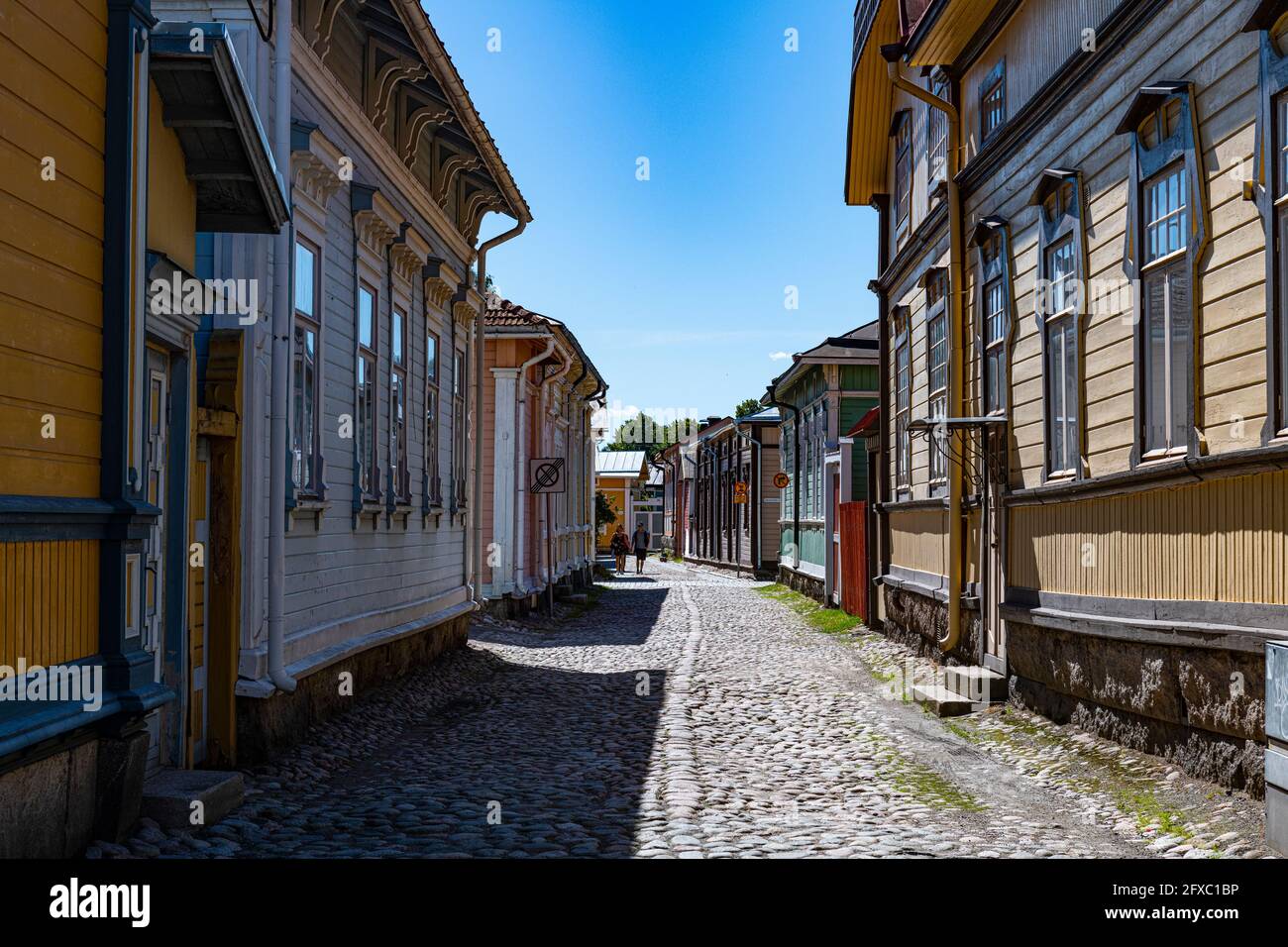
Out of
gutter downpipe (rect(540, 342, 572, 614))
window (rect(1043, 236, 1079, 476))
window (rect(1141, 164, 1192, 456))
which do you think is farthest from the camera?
gutter downpipe (rect(540, 342, 572, 614))

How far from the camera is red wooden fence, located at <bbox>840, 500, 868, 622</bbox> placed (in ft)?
62.8

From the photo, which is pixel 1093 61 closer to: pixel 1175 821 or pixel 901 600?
pixel 1175 821

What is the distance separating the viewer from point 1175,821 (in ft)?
20.8

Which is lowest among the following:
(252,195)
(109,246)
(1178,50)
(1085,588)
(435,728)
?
(435,728)

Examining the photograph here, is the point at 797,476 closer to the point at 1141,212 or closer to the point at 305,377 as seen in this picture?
the point at 305,377

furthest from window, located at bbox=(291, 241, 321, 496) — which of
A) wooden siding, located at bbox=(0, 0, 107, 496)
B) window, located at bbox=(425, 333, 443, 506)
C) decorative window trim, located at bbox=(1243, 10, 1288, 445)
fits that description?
decorative window trim, located at bbox=(1243, 10, 1288, 445)

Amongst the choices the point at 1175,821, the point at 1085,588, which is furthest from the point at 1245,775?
the point at 1085,588

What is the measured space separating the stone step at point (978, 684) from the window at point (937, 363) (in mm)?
2788

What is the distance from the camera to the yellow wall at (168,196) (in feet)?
20.5

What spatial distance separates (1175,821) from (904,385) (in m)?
10.4

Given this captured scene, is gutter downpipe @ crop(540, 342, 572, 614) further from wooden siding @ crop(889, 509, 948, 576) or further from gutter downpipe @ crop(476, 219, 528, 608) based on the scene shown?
wooden siding @ crop(889, 509, 948, 576)

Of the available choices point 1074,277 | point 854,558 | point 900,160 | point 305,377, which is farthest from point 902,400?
point 305,377

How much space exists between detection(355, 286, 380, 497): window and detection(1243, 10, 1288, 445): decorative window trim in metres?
7.14

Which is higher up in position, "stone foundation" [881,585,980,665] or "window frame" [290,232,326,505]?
"window frame" [290,232,326,505]
